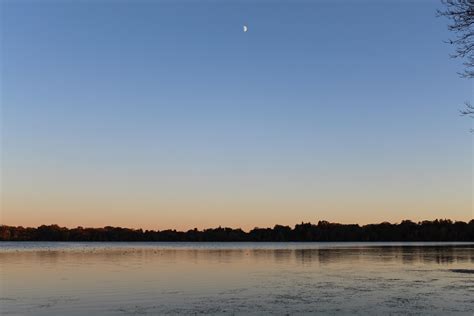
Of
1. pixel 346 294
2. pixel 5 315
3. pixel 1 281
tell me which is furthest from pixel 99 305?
pixel 1 281

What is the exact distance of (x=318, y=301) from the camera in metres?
27.8

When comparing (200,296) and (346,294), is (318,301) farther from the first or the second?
(200,296)

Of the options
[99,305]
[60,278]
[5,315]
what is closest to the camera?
[5,315]

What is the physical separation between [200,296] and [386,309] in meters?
10.5

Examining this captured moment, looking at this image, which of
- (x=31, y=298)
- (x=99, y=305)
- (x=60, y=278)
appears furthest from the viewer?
(x=60, y=278)

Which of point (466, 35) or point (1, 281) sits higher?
point (466, 35)

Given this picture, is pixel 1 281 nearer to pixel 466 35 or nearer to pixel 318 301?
pixel 318 301

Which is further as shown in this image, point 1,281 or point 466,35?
point 1,281

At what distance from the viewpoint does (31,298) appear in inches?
1163

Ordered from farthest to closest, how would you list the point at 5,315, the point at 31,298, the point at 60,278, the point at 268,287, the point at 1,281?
the point at 60,278 < the point at 1,281 < the point at 268,287 < the point at 31,298 < the point at 5,315

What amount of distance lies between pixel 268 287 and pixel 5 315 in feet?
54.3

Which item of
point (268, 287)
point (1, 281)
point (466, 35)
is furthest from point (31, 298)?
point (466, 35)

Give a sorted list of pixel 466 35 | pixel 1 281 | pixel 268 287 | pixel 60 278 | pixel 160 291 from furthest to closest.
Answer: pixel 60 278, pixel 1 281, pixel 268 287, pixel 160 291, pixel 466 35

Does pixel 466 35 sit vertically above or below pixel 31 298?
above
